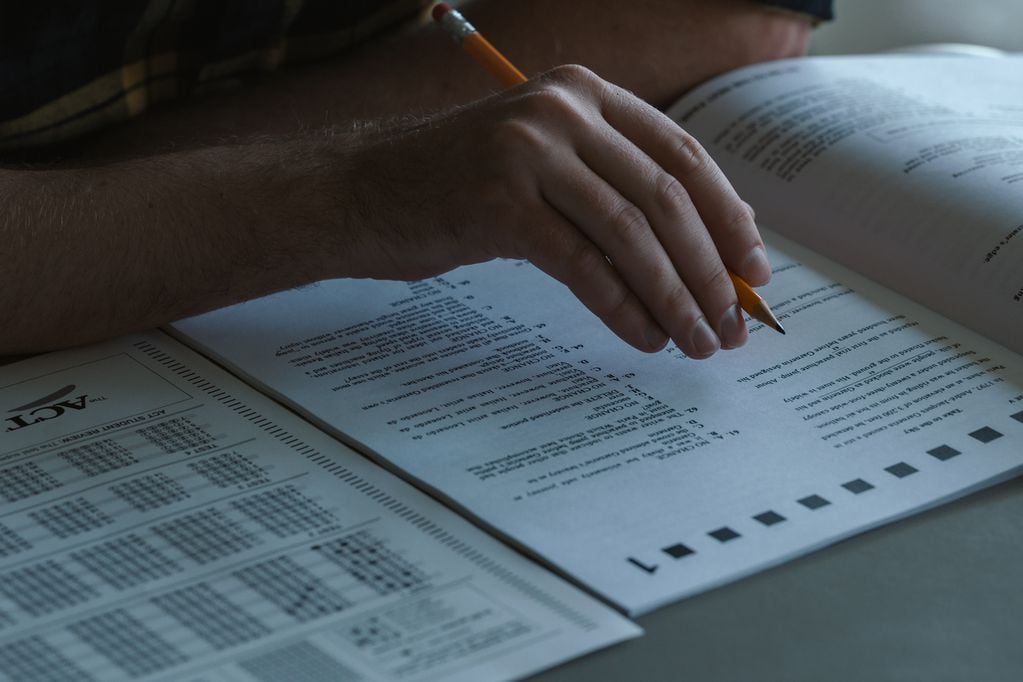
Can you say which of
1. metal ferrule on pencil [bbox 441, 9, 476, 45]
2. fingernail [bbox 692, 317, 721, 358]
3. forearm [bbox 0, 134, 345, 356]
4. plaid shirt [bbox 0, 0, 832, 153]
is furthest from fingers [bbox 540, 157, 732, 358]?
plaid shirt [bbox 0, 0, 832, 153]

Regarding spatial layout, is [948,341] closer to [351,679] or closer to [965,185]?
[965,185]

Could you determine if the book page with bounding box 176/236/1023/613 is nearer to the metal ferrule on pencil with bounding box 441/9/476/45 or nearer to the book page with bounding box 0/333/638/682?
the book page with bounding box 0/333/638/682

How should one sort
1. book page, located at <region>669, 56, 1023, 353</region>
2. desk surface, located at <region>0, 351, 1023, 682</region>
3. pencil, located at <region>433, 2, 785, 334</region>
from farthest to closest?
pencil, located at <region>433, 2, 785, 334</region>
book page, located at <region>669, 56, 1023, 353</region>
desk surface, located at <region>0, 351, 1023, 682</region>

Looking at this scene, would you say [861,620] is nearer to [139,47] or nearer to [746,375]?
[746,375]

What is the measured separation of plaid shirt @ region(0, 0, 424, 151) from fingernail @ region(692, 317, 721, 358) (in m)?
0.57

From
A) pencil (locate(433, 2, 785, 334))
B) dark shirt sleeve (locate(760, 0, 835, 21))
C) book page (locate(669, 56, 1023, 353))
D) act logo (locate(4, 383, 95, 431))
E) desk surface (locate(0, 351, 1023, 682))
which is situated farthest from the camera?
dark shirt sleeve (locate(760, 0, 835, 21))

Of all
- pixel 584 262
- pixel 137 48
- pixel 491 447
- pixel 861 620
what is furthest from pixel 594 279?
pixel 137 48

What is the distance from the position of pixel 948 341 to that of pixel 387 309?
0.35 m

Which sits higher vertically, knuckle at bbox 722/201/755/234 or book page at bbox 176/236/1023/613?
knuckle at bbox 722/201/755/234

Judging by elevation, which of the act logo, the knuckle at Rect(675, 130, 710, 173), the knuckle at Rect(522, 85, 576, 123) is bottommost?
the act logo

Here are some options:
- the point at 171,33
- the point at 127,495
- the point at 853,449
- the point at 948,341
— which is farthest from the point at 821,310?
the point at 171,33

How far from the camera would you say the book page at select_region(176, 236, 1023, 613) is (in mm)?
634

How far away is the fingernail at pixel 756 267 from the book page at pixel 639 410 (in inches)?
1.5

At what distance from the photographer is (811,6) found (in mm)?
1240
